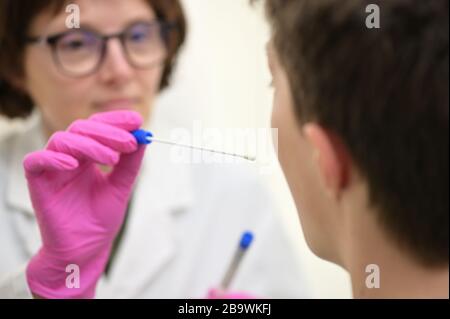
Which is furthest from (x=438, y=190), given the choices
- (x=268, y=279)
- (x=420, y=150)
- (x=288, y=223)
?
(x=288, y=223)

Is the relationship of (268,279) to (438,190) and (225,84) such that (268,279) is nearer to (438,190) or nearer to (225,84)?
(225,84)

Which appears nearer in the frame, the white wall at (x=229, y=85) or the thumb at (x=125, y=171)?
the thumb at (x=125, y=171)

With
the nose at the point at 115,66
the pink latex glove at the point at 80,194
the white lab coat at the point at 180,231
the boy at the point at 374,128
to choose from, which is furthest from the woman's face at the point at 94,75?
the boy at the point at 374,128

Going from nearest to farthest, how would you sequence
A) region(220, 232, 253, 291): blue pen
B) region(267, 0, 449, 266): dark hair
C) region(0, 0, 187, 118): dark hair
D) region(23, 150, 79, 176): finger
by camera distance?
region(267, 0, 449, 266): dark hair
region(23, 150, 79, 176): finger
region(220, 232, 253, 291): blue pen
region(0, 0, 187, 118): dark hair

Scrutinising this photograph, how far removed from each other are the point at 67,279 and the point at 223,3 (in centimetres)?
93

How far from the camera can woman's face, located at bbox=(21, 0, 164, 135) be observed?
1.11m

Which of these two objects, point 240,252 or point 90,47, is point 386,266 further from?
point 90,47

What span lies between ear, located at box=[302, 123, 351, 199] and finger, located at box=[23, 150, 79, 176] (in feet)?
1.13

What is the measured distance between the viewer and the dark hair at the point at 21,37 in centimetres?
110

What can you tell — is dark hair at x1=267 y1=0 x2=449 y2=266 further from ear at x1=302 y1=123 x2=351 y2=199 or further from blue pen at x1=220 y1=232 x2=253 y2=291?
blue pen at x1=220 y1=232 x2=253 y2=291

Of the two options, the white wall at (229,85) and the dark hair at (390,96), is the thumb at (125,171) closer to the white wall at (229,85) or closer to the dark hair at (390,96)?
the dark hair at (390,96)

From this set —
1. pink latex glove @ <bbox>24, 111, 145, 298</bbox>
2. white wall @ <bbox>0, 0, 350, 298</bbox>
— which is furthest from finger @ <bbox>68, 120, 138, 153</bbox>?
white wall @ <bbox>0, 0, 350, 298</bbox>

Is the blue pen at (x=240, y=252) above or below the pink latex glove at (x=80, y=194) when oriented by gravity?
below
